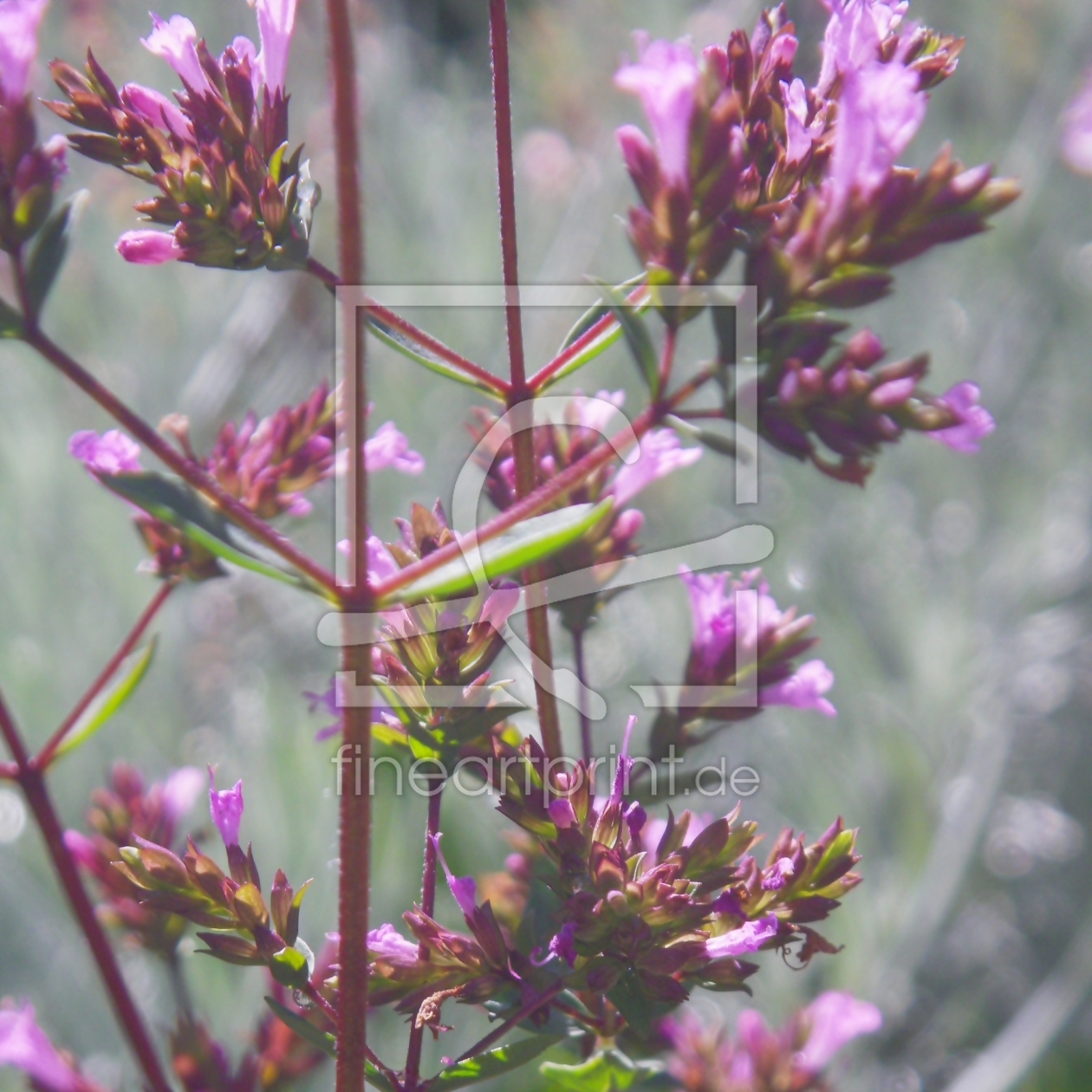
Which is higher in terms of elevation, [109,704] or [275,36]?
[275,36]

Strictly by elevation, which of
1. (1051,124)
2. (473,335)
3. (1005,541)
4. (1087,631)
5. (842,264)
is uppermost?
(1051,124)

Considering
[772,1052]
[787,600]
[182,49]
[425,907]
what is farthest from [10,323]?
[787,600]

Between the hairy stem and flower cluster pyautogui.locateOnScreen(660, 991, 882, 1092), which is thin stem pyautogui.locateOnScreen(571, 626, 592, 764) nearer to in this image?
the hairy stem

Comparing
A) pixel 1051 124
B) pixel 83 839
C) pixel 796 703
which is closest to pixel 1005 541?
pixel 1051 124

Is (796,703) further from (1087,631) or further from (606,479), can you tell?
(1087,631)

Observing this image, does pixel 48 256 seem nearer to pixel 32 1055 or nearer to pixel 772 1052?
pixel 32 1055

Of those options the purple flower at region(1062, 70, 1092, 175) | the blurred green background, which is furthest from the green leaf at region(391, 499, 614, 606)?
the purple flower at region(1062, 70, 1092, 175)

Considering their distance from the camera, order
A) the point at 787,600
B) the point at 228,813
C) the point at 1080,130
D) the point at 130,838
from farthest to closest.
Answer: the point at 1080,130
the point at 787,600
the point at 130,838
the point at 228,813
